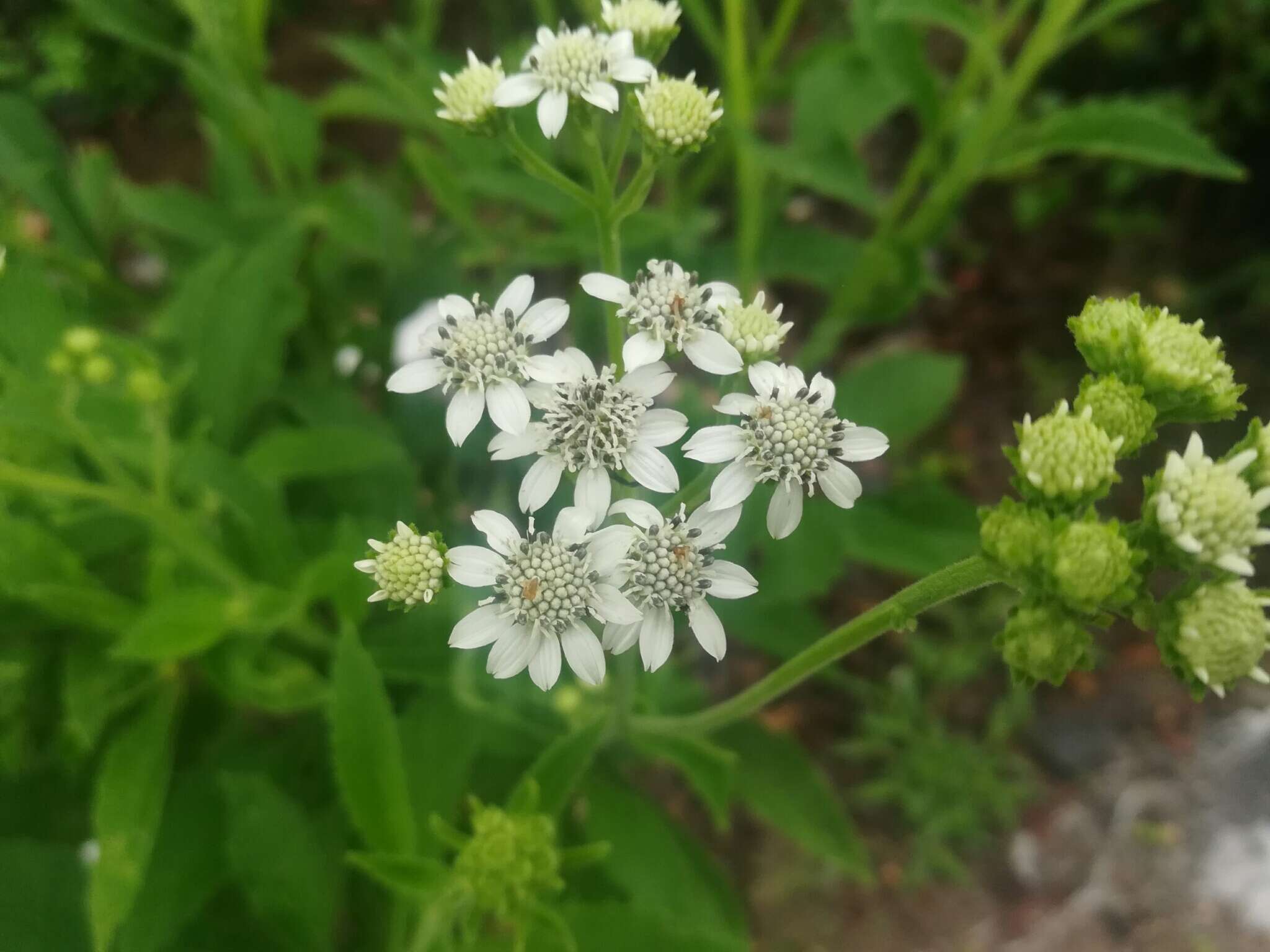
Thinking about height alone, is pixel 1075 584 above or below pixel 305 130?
below

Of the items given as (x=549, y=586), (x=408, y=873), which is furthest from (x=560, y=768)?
→ (x=549, y=586)

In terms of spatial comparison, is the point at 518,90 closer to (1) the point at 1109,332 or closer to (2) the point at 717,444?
(2) the point at 717,444

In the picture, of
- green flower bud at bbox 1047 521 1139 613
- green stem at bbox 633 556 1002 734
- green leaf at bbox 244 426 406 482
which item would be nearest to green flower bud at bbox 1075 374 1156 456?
green flower bud at bbox 1047 521 1139 613

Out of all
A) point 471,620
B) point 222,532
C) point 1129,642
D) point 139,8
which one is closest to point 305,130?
point 139,8

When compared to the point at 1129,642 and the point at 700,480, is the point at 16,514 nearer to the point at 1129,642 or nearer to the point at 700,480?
the point at 700,480

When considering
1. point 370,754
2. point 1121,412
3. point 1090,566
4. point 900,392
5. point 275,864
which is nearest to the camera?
point 1090,566

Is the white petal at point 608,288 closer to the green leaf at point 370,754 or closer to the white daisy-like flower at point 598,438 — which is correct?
the white daisy-like flower at point 598,438

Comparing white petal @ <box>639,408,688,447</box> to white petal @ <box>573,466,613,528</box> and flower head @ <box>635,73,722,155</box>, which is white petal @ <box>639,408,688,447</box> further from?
flower head @ <box>635,73,722,155</box>

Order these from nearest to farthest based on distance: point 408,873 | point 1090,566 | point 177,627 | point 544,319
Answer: point 1090,566 < point 544,319 < point 408,873 < point 177,627
